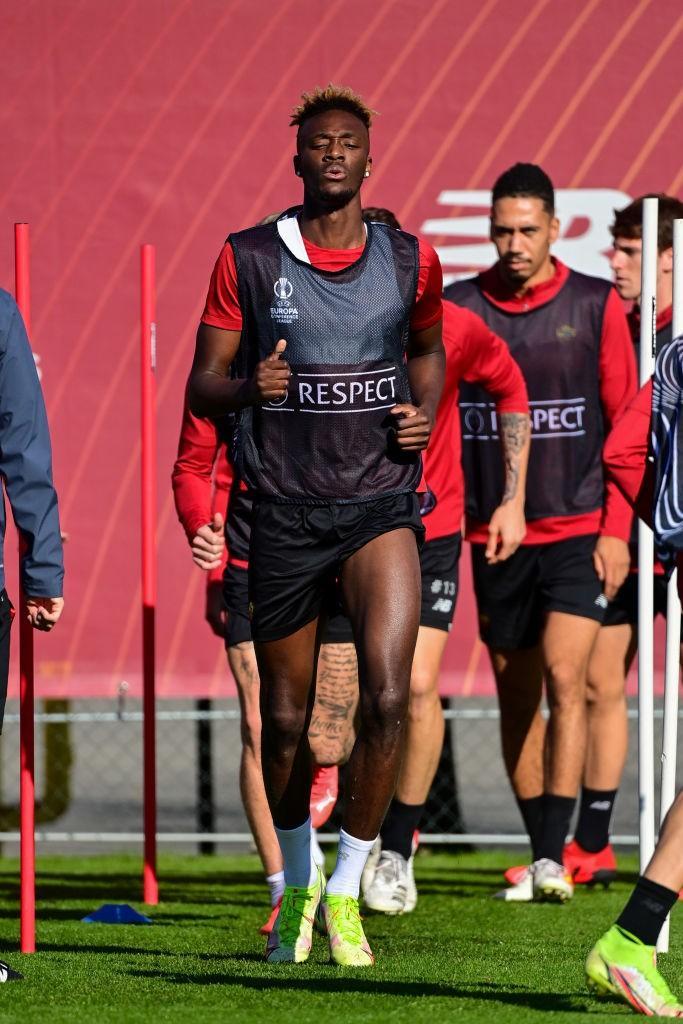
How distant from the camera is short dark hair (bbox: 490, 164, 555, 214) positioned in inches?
278

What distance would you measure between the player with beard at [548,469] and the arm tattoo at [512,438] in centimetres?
28

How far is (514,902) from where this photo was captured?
6879mm

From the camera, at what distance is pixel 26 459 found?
184 inches

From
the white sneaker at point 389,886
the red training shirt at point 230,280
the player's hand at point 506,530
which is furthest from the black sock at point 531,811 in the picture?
the red training shirt at point 230,280

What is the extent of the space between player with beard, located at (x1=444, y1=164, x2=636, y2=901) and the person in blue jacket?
109 inches

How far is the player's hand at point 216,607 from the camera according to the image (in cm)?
643

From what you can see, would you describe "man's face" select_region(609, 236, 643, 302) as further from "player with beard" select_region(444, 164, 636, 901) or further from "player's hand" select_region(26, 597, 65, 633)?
"player's hand" select_region(26, 597, 65, 633)

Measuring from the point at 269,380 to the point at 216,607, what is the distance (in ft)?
6.54

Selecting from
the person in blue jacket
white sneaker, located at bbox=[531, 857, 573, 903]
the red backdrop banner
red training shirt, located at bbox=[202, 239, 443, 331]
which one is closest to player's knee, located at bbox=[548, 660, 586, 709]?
white sneaker, located at bbox=[531, 857, 573, 903]

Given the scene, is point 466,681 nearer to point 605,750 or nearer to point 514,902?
point 605,750

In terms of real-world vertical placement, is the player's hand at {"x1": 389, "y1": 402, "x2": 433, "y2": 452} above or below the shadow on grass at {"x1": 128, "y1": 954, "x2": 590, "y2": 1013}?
above

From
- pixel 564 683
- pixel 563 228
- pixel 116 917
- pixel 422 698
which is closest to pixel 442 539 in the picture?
pixel 422 698

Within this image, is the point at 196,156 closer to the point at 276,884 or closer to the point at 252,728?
the point at 252,728

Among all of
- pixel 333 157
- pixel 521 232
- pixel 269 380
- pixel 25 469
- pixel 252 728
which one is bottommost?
pixel 252 728
